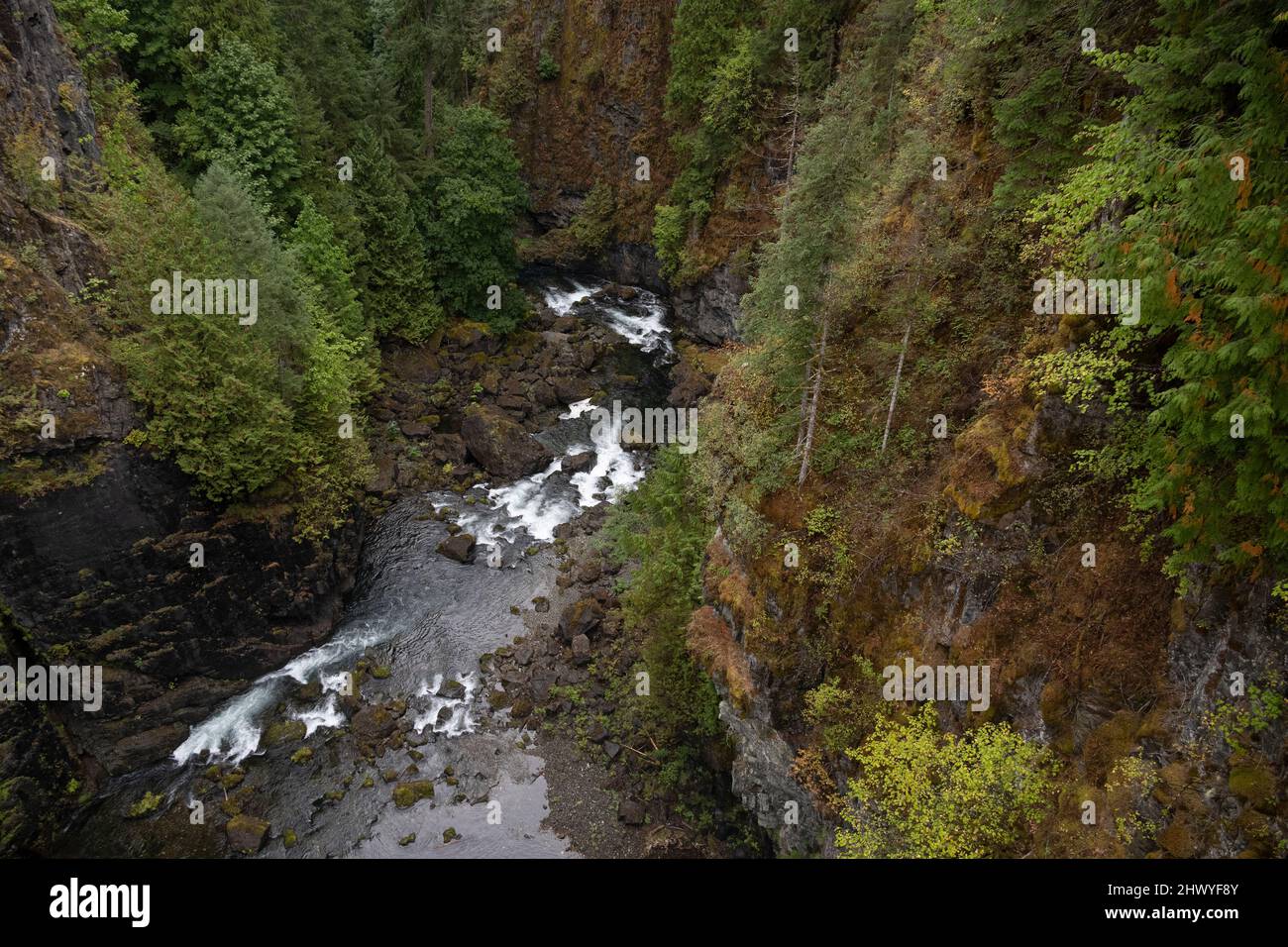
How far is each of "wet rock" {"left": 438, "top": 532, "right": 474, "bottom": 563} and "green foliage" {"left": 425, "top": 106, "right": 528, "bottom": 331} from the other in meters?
17.6

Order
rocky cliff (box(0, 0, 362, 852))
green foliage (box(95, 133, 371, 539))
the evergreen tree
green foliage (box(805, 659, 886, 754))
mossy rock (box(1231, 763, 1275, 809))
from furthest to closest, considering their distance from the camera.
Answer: the evergreen tree
green foliage (box(95, 133, 371, 539))
rocky cliff (box(0, 0, 362, 852))
green foliage (box(805, 659, 886, 754))
mossy rock (box(1231, 763, 1275, 809))

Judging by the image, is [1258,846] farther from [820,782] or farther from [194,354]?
[194,354]

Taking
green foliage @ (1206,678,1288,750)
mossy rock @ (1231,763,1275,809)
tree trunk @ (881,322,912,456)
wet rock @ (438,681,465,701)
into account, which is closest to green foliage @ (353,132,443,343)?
wet rock @ (438,681,465,701)

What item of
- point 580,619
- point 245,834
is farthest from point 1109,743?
point 245,834

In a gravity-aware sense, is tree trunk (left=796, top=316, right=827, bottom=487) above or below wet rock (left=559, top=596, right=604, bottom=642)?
above

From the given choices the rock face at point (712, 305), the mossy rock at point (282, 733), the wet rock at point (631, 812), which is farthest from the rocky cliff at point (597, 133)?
the mossy rock at point (282, 733)

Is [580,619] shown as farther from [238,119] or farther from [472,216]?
[472,216]

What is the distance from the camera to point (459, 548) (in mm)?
31203

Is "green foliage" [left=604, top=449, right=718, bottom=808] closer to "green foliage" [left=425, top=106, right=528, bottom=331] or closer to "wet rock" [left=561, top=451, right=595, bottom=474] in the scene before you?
"wet rock" [left=561, top=451, right=595, bottom=474]

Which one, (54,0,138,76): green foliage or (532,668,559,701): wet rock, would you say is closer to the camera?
(54,0,138,76): green foliage

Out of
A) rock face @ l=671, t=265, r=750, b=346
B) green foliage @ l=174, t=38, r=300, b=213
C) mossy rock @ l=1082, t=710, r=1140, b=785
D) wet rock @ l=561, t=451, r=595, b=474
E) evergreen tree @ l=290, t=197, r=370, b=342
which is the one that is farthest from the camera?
rock face @ l=671, t=265, r=750, b=346

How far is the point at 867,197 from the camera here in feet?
64.3

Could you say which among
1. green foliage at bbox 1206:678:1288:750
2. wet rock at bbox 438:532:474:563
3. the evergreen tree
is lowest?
green foliage at bbox 1206:678:1288:750

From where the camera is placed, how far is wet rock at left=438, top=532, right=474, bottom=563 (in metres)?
31.2
